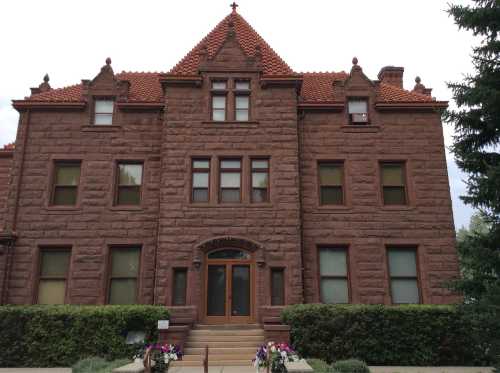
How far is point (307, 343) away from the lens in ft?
44.8

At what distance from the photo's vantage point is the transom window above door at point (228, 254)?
16672 mm

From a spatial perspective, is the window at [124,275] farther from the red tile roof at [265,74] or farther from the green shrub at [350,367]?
the green shrub at [350,367]

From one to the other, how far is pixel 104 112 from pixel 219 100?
16.4 feet

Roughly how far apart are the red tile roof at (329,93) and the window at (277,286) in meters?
7.40

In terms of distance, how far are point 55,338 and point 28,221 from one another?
5.55 meters

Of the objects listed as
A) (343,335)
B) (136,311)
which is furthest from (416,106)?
(136,311)

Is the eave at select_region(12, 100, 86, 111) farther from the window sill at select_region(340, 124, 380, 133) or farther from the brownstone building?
the window sill at select_region(340, 124, 380, 133)

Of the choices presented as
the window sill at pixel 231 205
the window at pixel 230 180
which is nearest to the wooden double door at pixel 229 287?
the window sill at pixel 231 205

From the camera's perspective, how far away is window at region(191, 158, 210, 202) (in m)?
17.4

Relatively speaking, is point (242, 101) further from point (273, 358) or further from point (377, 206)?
point (273, 358)

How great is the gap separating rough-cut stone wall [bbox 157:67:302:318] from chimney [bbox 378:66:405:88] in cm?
726

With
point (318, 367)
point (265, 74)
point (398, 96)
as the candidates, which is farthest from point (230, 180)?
point (318, 367)

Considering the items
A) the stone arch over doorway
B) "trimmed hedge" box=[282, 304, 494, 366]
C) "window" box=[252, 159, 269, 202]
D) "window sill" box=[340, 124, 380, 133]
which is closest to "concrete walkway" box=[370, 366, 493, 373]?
"trimmed hedge" box=[282, 304, 494, 366]

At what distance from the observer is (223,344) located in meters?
14.2
